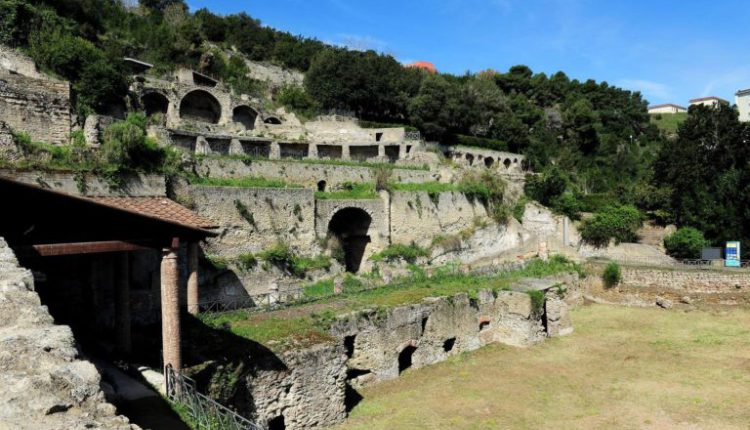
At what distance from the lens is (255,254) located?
2069 cm

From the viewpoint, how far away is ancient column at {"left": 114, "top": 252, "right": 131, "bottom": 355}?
33.3ft

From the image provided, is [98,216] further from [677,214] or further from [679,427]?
[677,214]

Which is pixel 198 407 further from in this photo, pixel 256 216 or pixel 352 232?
pixel 352 232

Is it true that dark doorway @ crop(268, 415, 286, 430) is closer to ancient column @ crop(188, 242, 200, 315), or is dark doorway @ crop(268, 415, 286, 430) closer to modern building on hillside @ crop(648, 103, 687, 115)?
ancient column @ crop(188, 242, 200, 315)

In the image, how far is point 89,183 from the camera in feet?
52.2

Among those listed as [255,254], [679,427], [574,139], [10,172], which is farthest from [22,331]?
[574,139]

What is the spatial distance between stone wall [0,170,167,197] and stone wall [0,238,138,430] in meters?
10.0

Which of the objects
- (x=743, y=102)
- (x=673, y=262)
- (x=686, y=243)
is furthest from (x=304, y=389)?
(x=743, y=102)

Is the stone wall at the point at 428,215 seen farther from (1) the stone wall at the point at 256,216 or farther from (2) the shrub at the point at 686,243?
(2) the shrub at the point at 686,243

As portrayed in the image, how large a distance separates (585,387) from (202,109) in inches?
1311

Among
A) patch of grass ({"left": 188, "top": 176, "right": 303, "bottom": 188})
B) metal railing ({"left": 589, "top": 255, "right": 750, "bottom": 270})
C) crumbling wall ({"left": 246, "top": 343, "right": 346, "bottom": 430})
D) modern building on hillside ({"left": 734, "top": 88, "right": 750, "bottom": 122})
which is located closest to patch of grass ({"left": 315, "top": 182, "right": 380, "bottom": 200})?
patch of grass ({"left": 188, "top": 176, "right": 303, "bottom": 188})

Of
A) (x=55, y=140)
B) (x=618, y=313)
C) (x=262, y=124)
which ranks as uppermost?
(x=262, y=124)

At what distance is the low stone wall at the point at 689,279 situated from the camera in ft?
81.5

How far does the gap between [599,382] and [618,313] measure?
1048cm
